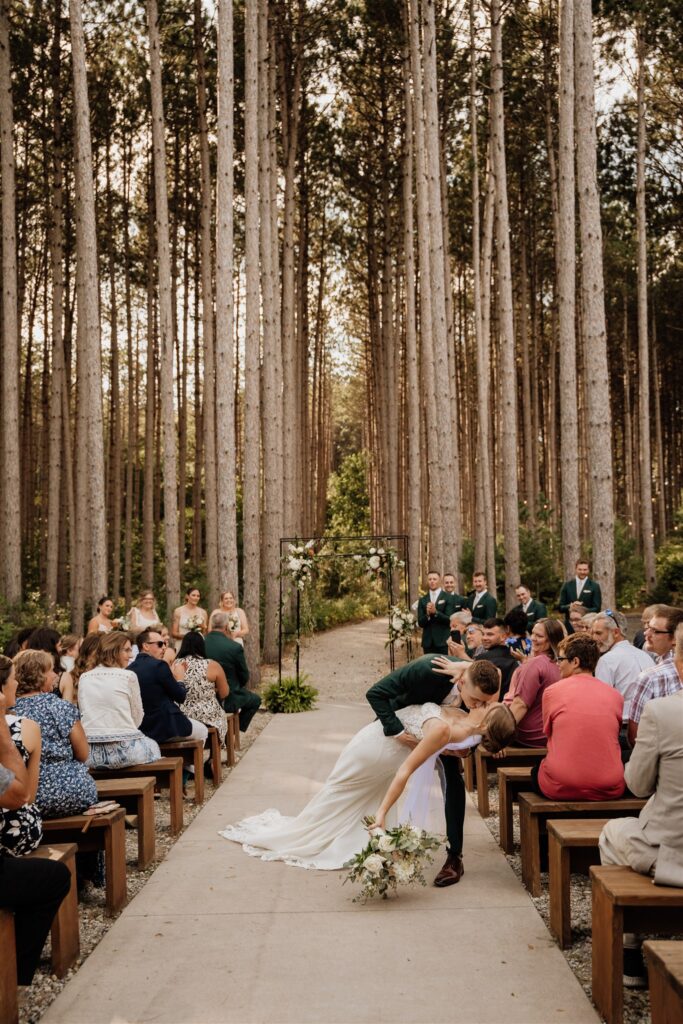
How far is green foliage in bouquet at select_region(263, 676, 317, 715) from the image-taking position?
13297 mm

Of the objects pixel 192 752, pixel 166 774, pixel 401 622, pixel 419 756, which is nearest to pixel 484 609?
pixel 401 622

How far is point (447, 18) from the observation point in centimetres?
2000

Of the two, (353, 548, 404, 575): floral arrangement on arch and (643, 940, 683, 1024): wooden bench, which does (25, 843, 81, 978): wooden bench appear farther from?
(353, 548, 404, 575): floral arrangement on arch

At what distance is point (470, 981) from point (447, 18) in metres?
20.3

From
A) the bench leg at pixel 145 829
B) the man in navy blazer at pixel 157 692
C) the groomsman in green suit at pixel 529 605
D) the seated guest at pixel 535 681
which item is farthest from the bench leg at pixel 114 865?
the groomsman in green suit at pixel 529 605

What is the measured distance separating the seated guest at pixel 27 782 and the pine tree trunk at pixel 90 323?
30.0 feet

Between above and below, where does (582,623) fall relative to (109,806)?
above

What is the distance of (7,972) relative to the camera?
3861 mm

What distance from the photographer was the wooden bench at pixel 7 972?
382 cm

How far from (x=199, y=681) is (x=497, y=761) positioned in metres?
2.85

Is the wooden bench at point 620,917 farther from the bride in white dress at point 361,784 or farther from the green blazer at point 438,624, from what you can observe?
the green blazer at point 438,624

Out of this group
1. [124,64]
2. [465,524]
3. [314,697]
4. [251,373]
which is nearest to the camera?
[314,697]

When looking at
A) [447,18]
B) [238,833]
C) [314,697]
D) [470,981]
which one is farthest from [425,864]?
[447,18]

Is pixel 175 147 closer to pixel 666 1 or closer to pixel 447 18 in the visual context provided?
pixel 447 18
